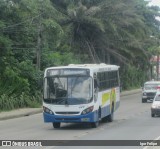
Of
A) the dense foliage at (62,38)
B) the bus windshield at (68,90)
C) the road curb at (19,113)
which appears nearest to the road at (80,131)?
the bus windshield at (68,90)

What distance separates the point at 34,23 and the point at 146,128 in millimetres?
19679

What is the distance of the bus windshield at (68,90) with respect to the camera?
2466cm

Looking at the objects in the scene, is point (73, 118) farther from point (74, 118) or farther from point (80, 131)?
point (80, 131)

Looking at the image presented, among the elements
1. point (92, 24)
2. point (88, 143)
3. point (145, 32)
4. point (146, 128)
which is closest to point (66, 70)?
point (146, 128)

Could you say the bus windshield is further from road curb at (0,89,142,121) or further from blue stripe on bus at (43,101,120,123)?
road curb at (0,89,142,121)

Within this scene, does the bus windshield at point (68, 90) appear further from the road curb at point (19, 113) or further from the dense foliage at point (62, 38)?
the dense foliage at point (62, 38)

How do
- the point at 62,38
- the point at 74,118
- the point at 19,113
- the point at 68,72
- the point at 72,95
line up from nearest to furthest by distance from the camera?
the point at 74,118, the point at 72,95, the point at 68,72, the point at 19,113, the point at 62,38

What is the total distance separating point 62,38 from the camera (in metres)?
53.9

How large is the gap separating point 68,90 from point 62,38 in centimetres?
2948

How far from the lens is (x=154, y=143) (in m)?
18.2

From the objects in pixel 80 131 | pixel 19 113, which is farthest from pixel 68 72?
pixel 19 113

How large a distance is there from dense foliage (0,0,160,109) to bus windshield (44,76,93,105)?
470 inches

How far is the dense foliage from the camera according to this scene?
39.7 m

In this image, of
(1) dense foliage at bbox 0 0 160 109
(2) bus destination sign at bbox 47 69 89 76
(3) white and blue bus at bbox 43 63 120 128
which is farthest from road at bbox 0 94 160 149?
(1) dense foliage at bbox 0 0 160 109
